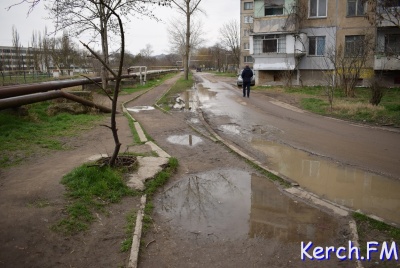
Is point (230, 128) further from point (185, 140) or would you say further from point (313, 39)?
point (313, 39)

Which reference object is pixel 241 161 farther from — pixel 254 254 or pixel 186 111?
pixel 186 111

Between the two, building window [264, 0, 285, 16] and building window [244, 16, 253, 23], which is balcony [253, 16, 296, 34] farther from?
building window [244, 16, 253, 23]

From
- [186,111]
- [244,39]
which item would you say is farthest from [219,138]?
[244,39]

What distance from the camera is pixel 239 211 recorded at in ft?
17.1

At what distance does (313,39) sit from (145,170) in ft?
80.3

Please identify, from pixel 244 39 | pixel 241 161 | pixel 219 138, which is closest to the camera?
pixel 241 161

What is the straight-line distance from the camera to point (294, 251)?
4090 millimetres

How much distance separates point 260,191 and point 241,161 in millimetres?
1719

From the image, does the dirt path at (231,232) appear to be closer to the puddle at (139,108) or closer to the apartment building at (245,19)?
the puddle at (139,108)

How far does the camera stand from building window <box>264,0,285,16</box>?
27750mm

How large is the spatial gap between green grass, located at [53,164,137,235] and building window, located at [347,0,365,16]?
2543 centimetres

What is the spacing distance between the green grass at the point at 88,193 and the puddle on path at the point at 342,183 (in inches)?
132

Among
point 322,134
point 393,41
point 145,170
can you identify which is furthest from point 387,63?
point 145,170

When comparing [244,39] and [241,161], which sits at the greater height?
[244,39]
